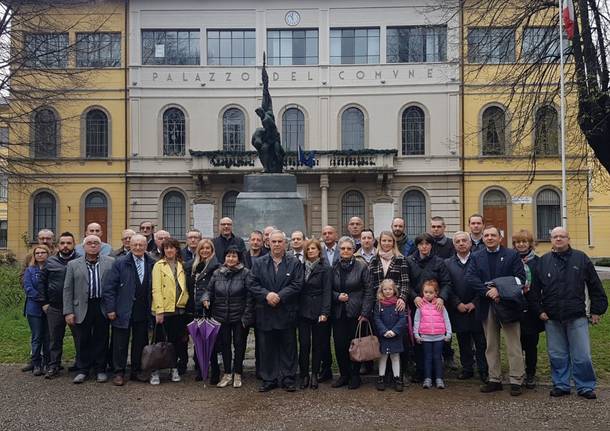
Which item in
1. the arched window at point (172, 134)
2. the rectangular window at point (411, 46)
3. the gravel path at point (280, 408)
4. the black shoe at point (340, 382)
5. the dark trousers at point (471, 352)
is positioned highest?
the rectangular window at point (411, 46)

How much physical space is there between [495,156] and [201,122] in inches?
640

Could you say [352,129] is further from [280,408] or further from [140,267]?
[280,408]

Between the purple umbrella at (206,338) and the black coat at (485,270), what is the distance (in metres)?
3.26

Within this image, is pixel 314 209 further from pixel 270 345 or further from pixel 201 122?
pixel 270 345

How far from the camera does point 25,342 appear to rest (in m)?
10.6

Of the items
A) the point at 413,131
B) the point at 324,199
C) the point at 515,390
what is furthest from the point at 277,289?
the point at 413,131

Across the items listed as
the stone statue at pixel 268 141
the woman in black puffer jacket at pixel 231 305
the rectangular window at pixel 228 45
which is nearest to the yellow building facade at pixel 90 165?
the rectangular window at pixel 228 45

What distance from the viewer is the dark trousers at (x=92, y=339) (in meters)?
8.05

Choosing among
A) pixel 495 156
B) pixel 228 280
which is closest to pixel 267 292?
pixel 228 280

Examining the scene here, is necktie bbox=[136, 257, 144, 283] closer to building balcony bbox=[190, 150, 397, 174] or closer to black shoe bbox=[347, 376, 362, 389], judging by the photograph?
black shoe bbox=[347, 376, 362, 389]

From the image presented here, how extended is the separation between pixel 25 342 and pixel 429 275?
718 centimetres

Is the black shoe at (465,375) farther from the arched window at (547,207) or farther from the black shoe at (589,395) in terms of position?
the arched window at (547,207)

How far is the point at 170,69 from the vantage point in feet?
110

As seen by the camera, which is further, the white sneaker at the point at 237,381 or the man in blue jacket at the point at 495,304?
the white sneaker at the point at 237,381
